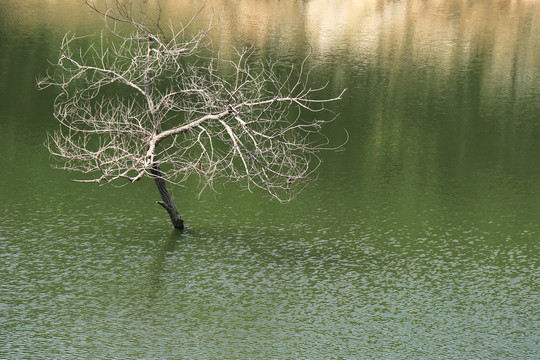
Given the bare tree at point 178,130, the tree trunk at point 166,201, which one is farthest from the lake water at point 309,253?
the bare tree at point 178,130

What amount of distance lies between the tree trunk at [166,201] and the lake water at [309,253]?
213mm

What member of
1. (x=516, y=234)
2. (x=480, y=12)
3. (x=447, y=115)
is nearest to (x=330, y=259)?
(x=516, y=234)

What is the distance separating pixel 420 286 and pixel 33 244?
5.87 m

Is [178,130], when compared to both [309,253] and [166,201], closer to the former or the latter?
[166,201]

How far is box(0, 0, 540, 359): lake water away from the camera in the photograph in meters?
11.5

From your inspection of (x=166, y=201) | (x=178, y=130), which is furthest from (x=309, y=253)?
(x=178, y=130)

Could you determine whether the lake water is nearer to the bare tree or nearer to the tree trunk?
the tree trunk

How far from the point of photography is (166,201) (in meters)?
14.9

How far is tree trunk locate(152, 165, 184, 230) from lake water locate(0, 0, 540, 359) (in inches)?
8.4

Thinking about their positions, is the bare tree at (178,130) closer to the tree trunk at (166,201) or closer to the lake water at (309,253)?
the tree trunk at (166,201)

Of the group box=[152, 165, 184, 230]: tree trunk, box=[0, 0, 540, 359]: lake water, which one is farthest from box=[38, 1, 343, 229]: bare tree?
box=[0, 0, 540, 359]: lake water

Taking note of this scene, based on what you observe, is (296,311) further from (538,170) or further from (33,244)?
(538,170)

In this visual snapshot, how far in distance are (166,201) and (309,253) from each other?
2.40m

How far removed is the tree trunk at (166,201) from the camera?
571 inches
